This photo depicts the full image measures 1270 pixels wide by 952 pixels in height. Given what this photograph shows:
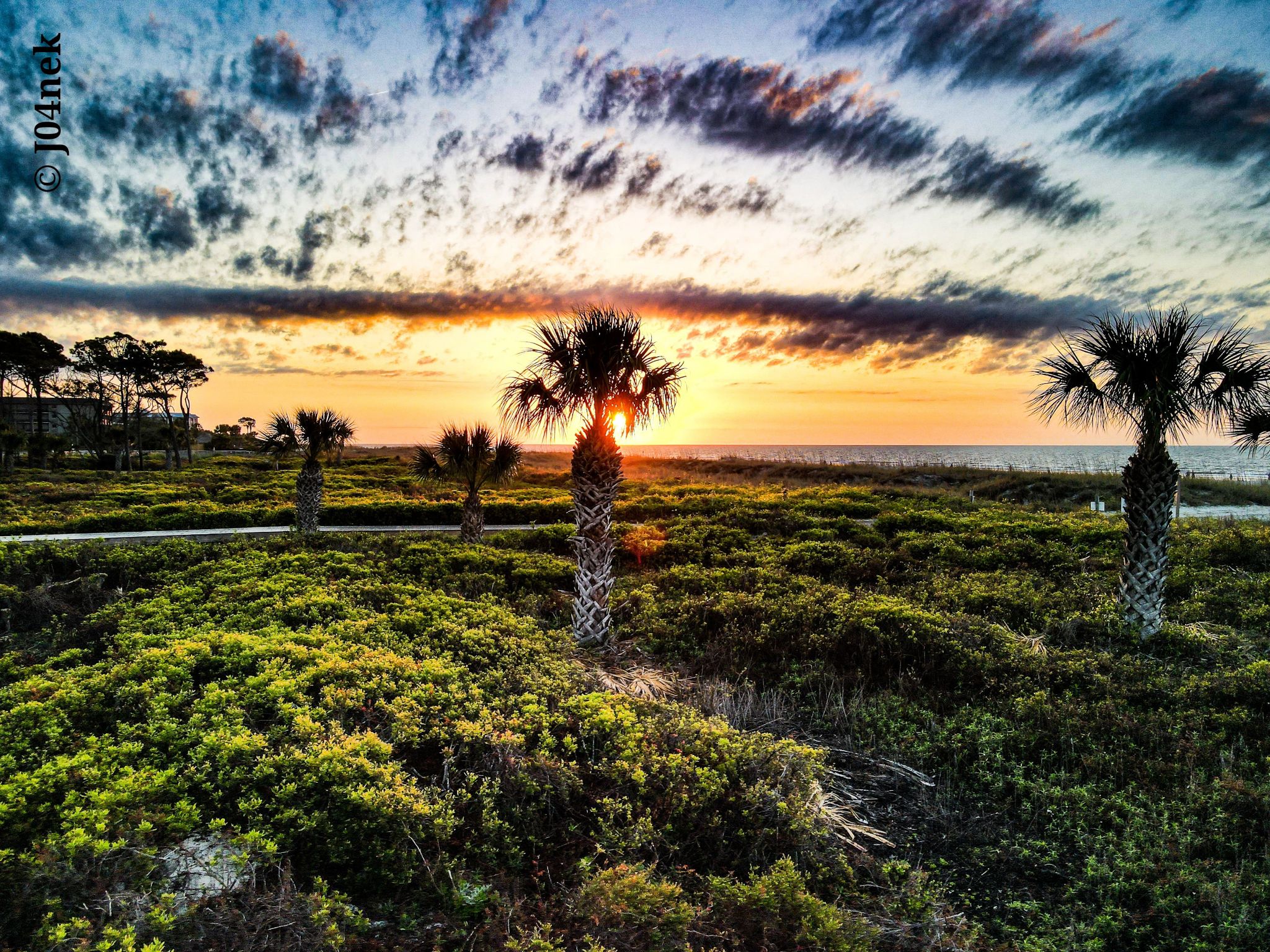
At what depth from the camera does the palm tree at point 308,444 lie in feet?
55.3

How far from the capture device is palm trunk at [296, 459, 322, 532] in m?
17.0

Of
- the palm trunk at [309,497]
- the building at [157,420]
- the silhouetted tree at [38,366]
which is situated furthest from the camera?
the building at [157,420]

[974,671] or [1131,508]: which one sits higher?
[1131,508]

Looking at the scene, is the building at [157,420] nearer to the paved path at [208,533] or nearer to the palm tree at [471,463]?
the paved path at [208,533]

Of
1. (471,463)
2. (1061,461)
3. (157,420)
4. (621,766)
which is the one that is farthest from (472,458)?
(1061,461)

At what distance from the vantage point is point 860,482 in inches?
1586

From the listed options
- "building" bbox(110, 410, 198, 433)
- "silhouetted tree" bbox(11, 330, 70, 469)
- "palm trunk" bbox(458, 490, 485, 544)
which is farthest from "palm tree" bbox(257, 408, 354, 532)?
"building" bbox(110, 410, 198, 433)

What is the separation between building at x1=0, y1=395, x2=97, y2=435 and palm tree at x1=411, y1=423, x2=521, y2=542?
51975mm

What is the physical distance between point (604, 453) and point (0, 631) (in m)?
10.1

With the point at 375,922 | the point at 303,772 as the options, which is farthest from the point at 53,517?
the point at 375,922

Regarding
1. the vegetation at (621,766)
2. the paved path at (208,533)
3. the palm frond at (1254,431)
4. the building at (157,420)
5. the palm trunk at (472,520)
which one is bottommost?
the vegetation at (621,766)

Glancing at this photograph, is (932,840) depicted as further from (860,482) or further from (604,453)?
(860,482)

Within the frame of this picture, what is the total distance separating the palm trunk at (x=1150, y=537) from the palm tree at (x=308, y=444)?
62.4ft

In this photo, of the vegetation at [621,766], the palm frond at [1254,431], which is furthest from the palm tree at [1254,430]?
the vegetation at [621,766]
